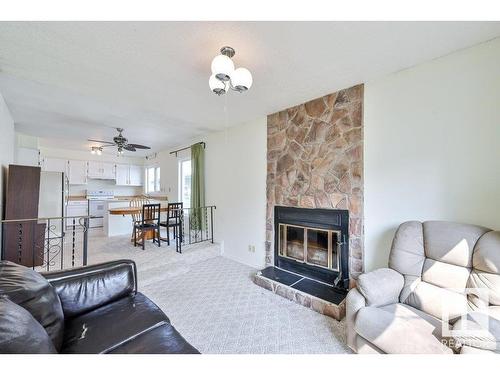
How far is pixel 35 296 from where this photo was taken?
1.16m

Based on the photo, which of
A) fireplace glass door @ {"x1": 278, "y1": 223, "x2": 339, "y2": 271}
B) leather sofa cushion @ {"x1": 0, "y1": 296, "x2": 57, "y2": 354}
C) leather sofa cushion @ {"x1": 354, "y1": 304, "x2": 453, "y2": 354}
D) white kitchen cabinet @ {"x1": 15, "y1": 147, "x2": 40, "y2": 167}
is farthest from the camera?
white kitchen cabinet @ {"x1": 15, "y1": 147, "x2": 40, "y2": 167}

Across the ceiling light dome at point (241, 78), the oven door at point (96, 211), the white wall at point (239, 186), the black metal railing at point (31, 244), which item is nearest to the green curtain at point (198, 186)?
the white wall at point (239, 186)

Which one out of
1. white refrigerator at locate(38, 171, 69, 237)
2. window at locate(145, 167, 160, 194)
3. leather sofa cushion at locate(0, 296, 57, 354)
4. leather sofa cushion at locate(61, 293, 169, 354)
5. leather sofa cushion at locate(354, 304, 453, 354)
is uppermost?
window at locate(145, 167, 160, 194)

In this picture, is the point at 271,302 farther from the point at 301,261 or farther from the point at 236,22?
the point at 236,22

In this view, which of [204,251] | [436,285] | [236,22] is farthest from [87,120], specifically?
[436,285]

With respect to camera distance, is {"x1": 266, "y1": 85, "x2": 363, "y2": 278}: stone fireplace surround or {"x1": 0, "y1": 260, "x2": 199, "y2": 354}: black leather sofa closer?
{"x1": 0, "y1": 260, "x2": 199, "y2": 354}: black leather sofa

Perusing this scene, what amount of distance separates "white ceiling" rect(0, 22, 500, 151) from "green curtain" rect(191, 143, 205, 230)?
1.47m

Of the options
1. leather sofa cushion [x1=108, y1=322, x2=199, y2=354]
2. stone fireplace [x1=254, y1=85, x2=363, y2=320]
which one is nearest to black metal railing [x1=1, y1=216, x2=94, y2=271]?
leather sofa cushion [x1=108, y1=322, x2=199, y2=354]

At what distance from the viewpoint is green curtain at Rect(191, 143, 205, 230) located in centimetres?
452

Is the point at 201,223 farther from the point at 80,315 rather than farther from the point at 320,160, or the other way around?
the point at 80,315

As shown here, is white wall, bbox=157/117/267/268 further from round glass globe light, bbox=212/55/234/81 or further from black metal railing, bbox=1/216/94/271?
black metal railing, bbox=1/216/94/271

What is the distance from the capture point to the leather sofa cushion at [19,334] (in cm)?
74

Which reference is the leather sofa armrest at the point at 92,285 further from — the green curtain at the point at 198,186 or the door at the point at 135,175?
the door at the point at 135,175

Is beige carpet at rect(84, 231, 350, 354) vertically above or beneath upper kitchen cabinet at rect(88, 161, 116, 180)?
beneath
